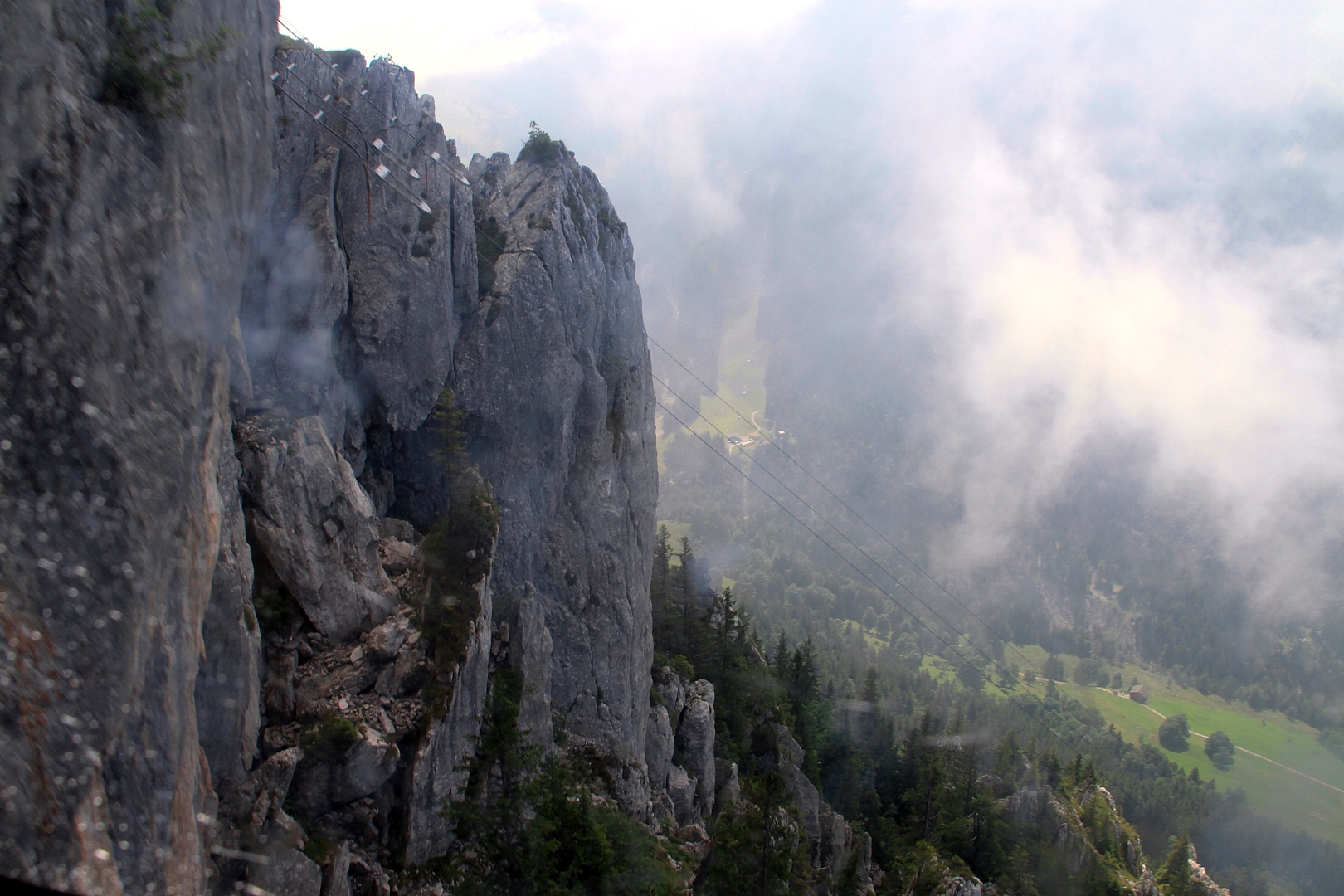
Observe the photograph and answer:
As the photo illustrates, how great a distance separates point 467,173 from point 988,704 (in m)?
151

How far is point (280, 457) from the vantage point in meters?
16.5

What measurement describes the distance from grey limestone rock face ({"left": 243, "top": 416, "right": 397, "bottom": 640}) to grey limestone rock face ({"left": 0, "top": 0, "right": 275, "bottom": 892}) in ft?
21.0

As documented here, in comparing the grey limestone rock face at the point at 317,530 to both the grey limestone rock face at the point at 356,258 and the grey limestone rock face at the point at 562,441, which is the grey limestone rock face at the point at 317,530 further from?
the grey limestone rock face at the point at 562,441

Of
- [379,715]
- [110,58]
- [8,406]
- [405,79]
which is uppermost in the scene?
[405,79]

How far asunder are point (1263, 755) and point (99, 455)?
24473 cm

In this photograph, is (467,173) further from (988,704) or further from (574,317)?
(988,704)

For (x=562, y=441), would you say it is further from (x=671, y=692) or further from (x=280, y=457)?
(x=671, y=692)

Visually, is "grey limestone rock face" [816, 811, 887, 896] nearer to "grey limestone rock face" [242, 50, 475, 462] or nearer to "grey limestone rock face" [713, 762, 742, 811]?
"grey limestone rock face" [713, 762, 742, 811]

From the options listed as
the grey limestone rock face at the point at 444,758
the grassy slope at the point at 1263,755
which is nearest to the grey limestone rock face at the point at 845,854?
the grey limestone rock face at the point at 444,758

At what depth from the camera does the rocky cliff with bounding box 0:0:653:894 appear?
21.7ft

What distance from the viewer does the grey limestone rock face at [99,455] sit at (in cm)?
605

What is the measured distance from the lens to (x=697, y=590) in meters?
61.7

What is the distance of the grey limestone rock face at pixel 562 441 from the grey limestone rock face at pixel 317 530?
743 cm

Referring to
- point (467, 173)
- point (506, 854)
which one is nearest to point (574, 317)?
point (467, 173)
